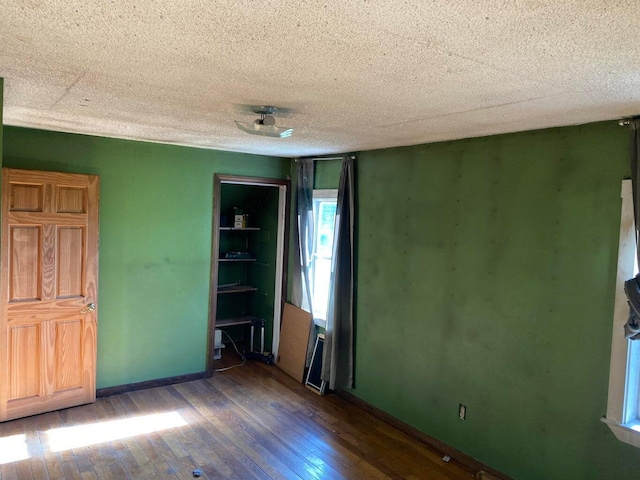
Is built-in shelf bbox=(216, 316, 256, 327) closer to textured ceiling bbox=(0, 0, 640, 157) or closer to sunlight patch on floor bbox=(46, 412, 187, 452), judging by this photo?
sunlight patch on floor bbox=(46, 412, 187, 452)

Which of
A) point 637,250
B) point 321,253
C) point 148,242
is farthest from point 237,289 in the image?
point 637,250

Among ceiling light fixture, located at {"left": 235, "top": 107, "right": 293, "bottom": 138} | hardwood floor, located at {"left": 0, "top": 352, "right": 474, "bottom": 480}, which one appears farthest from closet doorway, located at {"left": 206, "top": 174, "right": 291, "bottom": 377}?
ceiling light fixture, located at {"left": 235, "top": 107, "right": 293, "bottom": 138}

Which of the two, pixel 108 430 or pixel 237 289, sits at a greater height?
pixel 237 289

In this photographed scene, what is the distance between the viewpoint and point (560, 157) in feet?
9.37

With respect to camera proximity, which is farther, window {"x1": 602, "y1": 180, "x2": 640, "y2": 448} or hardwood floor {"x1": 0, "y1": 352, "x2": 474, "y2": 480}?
hardwood floor {"x1": 0, "y1": 352, "x2": 474, "y2": 480}

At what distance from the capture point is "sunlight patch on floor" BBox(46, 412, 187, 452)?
352 cm

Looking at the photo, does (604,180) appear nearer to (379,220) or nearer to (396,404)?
(379,220)

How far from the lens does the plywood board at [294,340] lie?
5.01 metres

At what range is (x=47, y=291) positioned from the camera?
3.92 metres

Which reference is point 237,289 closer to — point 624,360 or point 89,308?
point 89,308

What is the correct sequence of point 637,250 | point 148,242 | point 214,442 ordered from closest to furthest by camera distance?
point 637,250, point 214,442, point 148,242

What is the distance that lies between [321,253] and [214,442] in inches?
87.8

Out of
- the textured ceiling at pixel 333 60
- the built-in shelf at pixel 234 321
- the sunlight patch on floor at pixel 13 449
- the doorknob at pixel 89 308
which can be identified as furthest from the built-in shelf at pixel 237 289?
the textured ceiling at pixel 333 60

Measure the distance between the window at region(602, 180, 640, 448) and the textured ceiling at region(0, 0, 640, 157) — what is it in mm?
624
